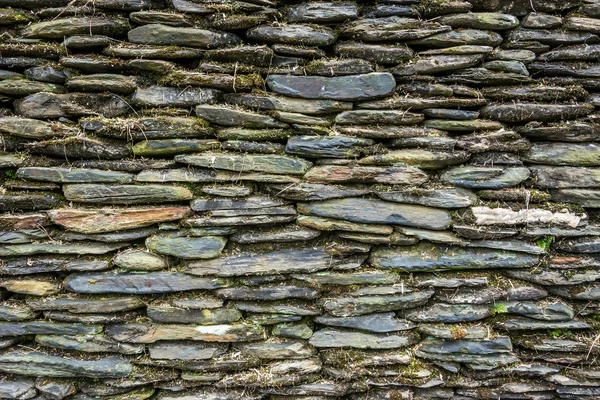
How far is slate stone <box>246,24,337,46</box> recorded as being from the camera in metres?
2.60

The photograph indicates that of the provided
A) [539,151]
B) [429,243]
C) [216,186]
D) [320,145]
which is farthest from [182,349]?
[539,151]

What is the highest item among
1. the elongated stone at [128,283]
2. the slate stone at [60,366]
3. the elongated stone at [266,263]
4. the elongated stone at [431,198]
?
the elongated stone at [431,198]

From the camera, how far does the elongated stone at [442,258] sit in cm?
265

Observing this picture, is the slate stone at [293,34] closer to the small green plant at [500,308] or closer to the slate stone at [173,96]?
the slate stone at [173,96]

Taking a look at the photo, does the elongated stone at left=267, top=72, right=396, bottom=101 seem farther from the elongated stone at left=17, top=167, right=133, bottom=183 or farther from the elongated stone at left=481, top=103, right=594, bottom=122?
the elongated stone at left=17, top=167, right=133, bottom=183

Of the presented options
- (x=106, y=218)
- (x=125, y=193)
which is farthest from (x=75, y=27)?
(x=106, y=218)

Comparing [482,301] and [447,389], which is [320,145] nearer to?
[482,301]

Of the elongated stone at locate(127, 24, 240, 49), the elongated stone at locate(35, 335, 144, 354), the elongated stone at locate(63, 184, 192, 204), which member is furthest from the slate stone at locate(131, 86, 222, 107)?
the elongated stone at locate(35, 335, 144, 354)

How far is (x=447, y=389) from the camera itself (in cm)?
275

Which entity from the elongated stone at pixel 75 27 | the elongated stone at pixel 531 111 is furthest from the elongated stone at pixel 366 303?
the elongated stone at pixel 75 27

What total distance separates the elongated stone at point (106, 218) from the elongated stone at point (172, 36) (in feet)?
3.90

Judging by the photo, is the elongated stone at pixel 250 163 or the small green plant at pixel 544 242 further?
the small green plant at pixel 544 242

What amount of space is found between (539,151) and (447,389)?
1.92 m

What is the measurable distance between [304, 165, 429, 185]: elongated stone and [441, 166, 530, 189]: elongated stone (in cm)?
24
